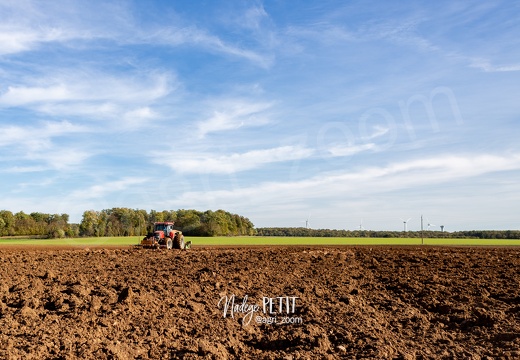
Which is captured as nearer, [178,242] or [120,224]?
[178,242]

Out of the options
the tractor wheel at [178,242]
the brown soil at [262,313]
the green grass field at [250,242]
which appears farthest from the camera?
the green grass field at [250,242]

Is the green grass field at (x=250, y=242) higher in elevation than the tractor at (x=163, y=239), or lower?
lower

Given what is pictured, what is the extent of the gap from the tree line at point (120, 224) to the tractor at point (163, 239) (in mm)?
44769

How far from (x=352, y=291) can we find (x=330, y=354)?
15.7 feet

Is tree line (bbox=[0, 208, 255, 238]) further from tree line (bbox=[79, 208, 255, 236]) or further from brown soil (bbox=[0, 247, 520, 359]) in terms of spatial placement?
brown soil (bbox=[0, 247, 520, 359])

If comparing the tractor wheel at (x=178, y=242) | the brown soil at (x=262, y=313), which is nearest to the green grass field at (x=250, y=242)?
the tractor wheel at (x=178, y=242)

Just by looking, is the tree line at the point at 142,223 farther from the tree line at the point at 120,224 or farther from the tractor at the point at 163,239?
the tractor at the point at 163,239

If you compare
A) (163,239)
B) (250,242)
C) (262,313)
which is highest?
(163,239)

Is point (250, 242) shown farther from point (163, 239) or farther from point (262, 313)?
point (262, 313)

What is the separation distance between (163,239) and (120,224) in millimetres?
56452

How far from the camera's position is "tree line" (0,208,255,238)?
82.4 metres

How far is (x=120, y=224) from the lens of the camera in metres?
84.1

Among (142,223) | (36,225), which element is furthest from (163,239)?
(36,225)

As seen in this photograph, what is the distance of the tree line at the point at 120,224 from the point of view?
8238cm
